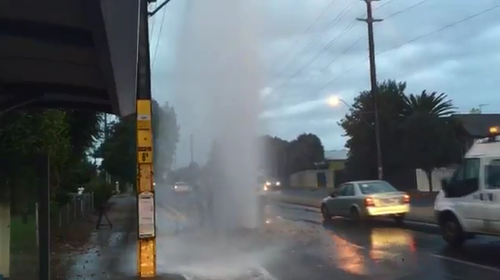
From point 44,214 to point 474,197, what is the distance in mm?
8994

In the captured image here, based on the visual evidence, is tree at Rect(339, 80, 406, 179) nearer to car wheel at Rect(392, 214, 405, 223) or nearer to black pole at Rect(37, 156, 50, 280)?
car wheel at Rect(392, 214, 405, 223)

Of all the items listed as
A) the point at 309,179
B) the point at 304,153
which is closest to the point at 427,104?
the point at 309,179

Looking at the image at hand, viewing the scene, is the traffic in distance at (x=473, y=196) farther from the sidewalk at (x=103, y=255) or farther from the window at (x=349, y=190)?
the window at (x=349, y=190)

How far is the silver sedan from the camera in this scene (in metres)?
21.4

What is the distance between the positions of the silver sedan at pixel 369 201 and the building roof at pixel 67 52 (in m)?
12.8

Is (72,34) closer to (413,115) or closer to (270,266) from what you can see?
(270,266)

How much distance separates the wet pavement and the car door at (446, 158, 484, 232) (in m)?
0.65

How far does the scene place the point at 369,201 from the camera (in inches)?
845

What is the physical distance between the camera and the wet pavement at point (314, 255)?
38.9 feet

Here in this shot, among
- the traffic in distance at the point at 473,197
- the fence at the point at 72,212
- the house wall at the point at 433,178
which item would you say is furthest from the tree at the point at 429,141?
the traffic in distance at the point at 473,197

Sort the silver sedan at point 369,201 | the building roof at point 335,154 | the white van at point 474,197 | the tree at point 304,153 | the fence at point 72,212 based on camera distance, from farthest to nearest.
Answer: the building roof at point 335,154
the tree at point 304,153
the silver sedan at point 369,201
the fence at point 72,212
the white van at point 474,197

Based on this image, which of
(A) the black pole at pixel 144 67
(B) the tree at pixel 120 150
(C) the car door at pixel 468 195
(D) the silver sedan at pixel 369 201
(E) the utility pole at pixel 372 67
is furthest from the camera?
(B) the tree at pixel 120 150

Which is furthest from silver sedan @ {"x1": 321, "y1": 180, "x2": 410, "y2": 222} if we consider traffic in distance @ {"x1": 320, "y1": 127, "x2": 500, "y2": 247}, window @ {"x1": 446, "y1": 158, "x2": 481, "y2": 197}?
window @ {"x1": 446, "y1": 158, "x2": 481, "y2": 197}

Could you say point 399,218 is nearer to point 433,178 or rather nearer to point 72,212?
point 72,212
